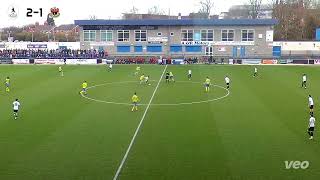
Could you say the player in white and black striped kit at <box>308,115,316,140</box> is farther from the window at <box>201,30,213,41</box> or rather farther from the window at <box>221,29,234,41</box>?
the window at <box>201,30,213,41</box>

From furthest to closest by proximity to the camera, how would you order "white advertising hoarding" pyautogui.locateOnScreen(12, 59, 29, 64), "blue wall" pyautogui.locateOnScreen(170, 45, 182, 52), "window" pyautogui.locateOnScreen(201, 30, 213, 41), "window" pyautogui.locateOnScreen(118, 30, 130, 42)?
"window" pyautogui.locateOnScreen(118, 30, 130, 42) → "blue wall" pyautogui.locateOnScreen(170, 45, 182, 52) → "window" pyautogui.locateOnScreen(201, 30, 213, 41) → "white advertising hoarding" pyautogui.locateOnScreen(12, 59, 29, 64)

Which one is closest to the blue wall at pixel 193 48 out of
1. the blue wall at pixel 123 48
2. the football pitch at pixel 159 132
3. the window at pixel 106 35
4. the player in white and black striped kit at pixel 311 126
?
the blue wall at pixel 123 48

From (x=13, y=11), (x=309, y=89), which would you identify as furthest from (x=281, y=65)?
(x=13, y=11)

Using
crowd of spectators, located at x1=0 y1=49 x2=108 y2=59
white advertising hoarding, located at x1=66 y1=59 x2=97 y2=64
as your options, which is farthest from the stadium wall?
white advertising hoarding, located at x1=66 y1=59 x2=97 y2=64

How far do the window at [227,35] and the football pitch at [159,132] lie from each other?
1233 inches

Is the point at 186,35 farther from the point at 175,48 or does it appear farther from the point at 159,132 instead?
the point at 159,132

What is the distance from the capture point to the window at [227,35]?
77.8 metres

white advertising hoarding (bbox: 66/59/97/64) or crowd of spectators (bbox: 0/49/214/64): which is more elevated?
crowd of spectators (bbox: 0/49/214/64)

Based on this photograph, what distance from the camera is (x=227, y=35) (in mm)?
77875

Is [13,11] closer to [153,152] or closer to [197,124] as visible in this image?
[197,124]

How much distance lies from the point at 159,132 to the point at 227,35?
5419 centimetres

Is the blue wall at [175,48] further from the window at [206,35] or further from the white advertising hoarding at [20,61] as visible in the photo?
the white advertising hoarding at [20,61]

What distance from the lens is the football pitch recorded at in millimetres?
19859

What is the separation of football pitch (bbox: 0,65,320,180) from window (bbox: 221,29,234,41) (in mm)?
31306
